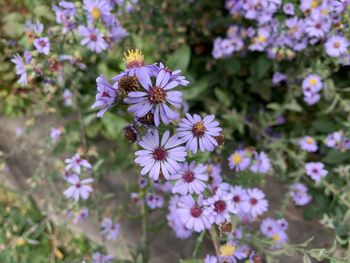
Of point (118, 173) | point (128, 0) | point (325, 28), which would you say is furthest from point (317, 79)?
point (118, 173)

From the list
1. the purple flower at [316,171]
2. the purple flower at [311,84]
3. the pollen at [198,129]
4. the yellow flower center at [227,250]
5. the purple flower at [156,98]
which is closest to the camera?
the purple flower at [156,98]

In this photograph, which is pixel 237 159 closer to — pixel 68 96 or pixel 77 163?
pixel 77 163

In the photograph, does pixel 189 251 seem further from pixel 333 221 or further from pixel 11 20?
pixel 11 20

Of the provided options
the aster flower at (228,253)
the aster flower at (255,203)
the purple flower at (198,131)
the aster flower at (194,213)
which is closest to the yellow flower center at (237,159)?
the aster flower at (255,203)

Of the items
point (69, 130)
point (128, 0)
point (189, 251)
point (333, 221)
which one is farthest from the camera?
point (69, 130)

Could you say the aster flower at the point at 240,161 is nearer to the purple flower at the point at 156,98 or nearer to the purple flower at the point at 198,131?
the purple flower at the point at 198,131

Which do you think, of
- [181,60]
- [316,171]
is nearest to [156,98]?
[181,60]
